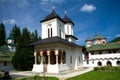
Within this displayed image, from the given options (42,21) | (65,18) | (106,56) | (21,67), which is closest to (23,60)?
(21,67)

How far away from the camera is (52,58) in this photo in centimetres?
2423

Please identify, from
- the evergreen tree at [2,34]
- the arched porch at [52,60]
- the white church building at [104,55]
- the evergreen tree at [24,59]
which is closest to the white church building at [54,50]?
the arched porch at [52,60]

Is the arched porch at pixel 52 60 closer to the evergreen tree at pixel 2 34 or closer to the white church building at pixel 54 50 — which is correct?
the white church building at pixel 54 50

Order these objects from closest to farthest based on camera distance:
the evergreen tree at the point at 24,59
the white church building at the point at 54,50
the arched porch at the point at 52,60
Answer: the arched porch at the point at 52,60 < the white church building at the point at 54,50 < the evergreen tree at the point at 24,59

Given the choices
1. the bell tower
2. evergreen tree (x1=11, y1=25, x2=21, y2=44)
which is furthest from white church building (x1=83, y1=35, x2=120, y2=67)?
evergreen tree (x1=11, y1=25, x2=21, y2=44)

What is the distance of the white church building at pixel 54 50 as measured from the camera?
63.4 feet

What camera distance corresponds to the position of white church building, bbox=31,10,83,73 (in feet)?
63.4

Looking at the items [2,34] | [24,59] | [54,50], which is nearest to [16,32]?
[2,34]

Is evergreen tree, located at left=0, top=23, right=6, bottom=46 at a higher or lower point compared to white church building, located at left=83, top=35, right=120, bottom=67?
higher

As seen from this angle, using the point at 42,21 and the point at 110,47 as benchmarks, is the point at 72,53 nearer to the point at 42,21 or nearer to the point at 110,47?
the point at 42,21

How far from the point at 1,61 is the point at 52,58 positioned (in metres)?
17.1

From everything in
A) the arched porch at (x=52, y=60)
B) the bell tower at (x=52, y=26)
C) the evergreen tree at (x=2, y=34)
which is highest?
the evergreen tree at (x=2, y=34)

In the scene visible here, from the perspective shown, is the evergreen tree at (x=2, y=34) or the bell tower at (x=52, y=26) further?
the evergreen tree at (x=2, y=34)

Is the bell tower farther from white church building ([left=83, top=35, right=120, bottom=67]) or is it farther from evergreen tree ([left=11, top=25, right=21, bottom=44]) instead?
evergreen tree ([left=11, top=25, right=21, bottom=44])
